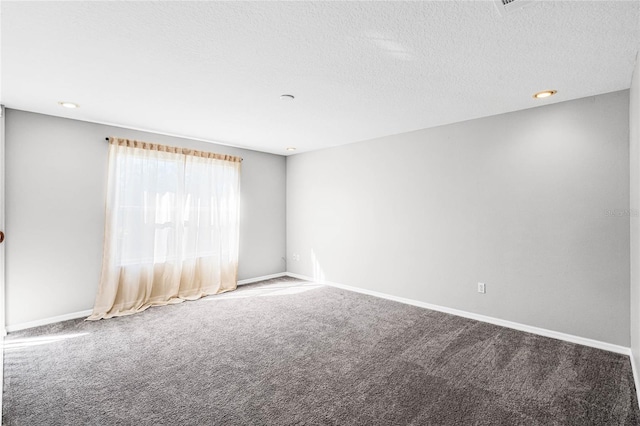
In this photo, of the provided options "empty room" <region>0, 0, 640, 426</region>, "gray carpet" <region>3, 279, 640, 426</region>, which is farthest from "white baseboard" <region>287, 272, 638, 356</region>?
"gray carpet" <region>3, 279, 640, 426</region>

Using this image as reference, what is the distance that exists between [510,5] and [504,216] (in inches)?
95.1

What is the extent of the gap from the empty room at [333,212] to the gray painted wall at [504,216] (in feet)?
0.07

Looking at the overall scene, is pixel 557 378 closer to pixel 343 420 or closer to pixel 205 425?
pixel 343 420

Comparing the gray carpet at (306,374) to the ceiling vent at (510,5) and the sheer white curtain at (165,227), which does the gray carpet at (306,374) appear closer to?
the sheer white curtain at (165,227)

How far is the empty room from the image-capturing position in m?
1.94

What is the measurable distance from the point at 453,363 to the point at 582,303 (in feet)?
4.99

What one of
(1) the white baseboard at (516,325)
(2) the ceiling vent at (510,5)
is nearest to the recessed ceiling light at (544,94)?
(2) the ceiling vent at (510,5)

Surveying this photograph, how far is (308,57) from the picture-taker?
2217 millimetres

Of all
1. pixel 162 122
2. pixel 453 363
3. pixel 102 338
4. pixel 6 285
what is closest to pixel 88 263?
pixel 6 285

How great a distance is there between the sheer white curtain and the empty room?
0.09 ft

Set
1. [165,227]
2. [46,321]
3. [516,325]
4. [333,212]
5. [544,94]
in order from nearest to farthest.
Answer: [544,94] < [516,325] < [46,321] < [165,227] < [333,212]

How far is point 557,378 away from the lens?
93.4 inches

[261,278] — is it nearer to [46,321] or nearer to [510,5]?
[46,321]

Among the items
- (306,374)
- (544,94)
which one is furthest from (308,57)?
(306,374)
